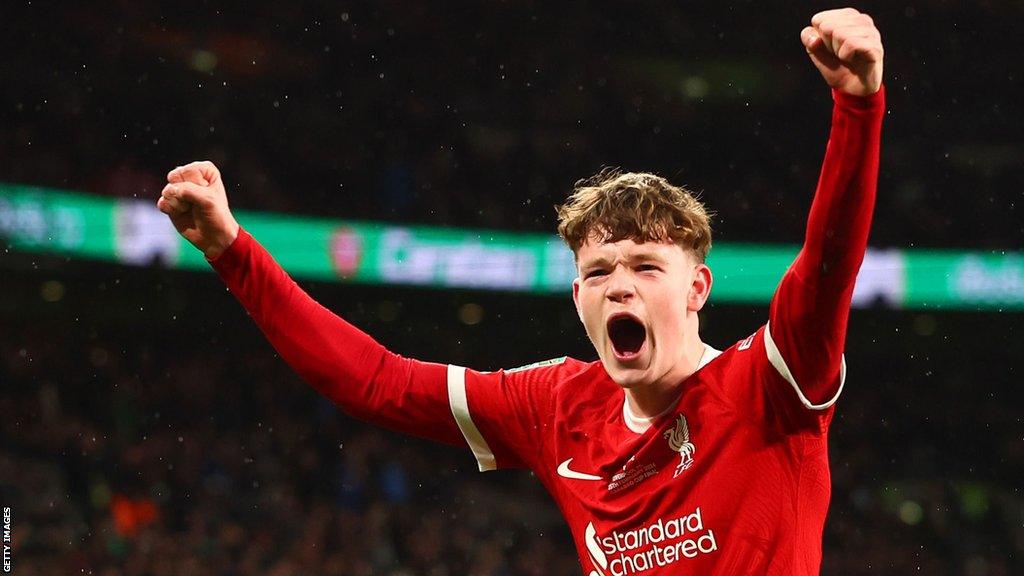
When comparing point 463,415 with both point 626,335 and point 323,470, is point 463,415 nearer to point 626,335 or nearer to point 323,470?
point 626,335

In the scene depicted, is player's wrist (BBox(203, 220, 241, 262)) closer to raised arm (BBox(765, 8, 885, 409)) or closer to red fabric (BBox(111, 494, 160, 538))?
raised arm (BBox(765, 8, 885, 409))

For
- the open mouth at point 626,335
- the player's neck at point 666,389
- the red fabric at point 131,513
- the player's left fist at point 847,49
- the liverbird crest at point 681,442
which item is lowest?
the red fabric at point 131,513

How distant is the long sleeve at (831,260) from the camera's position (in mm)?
2141

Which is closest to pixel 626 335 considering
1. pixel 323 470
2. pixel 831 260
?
pixel 831 260

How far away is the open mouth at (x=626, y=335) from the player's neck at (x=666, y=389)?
0.30 feet

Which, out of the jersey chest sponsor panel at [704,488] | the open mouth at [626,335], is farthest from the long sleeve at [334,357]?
the open mouth at [626,335]

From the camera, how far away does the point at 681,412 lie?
8.78 feet

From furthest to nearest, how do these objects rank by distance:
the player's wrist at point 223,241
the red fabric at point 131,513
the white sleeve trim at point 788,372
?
the red fabric at point 131,513 < the player's wrist at point 223,241 < the white sleeve trim at point 788,372

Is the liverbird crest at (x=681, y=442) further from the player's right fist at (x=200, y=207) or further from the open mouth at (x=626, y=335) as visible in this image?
the player's right fist at (x=200, y=207)

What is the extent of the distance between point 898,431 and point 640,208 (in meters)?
13.0

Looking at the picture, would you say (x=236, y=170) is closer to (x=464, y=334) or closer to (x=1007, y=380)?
(x=464, y=334)

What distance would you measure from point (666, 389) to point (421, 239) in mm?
11528

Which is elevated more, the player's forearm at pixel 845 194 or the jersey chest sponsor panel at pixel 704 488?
the player's forearm at pixel 845 194

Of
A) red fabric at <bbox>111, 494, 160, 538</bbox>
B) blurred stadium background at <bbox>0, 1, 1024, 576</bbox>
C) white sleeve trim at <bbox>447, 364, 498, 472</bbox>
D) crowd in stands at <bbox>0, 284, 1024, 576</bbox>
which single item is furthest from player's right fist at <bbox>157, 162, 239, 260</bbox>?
red fabric at <bbox>111, 494, 160, 538</bbox>
